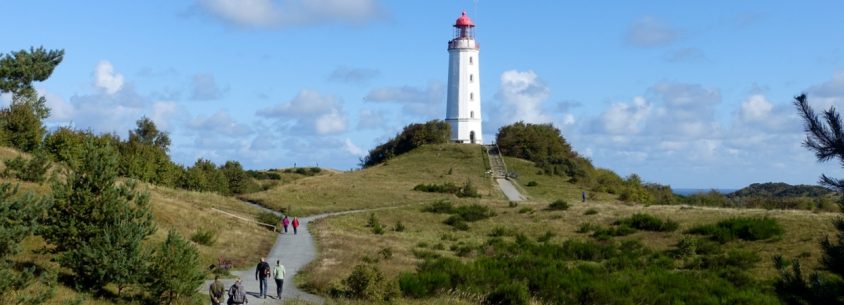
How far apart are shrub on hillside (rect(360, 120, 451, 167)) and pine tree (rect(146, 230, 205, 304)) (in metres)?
67.5

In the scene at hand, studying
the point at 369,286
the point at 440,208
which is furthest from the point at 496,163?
the point at 369,286

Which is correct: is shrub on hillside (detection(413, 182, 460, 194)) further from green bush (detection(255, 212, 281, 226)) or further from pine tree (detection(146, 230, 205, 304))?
pine tree (detection(146, 230, 205, 304))

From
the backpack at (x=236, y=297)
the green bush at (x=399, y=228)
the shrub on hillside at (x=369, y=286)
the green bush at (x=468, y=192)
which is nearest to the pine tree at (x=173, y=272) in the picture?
the backpack at (x=236, y=297)

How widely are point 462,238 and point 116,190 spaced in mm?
23853

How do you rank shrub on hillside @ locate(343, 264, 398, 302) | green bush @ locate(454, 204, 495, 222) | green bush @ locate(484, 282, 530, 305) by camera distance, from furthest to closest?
1. green bush @ locate(454, 204, 495, 222)
2. green bush @ locate(484, 282, 530, 305)
3. shrub on hillside @ locate(343, 264, 398, 302)

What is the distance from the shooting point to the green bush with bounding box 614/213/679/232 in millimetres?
42812

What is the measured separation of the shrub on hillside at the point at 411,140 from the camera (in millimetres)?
88938

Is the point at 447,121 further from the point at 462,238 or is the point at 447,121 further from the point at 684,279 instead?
the point at 684,279

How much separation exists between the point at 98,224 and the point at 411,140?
230ft

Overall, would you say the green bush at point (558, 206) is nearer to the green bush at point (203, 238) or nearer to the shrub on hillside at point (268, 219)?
the shrub on hillside at point (268, 219)

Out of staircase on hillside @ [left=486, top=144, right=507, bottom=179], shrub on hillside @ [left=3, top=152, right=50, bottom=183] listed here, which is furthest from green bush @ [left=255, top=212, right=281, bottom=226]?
staircase on hillside @ [left=486, top=144, right=507, bottom=179]

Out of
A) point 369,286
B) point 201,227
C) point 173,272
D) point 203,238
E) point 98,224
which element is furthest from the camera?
point 201,227

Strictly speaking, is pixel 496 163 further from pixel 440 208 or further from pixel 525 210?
pixel 525 210

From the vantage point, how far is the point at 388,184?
69.7 m
